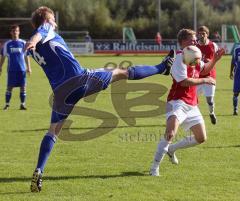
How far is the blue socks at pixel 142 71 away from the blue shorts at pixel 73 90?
1.27ft

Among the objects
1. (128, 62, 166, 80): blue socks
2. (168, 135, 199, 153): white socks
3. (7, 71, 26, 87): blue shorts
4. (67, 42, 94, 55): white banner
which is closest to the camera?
(128, 62, 166, 80): blue socks

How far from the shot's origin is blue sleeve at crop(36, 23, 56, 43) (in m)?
6.48

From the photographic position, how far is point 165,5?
7262 centimetres

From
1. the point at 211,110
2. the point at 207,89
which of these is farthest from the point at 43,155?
the point at 207,89

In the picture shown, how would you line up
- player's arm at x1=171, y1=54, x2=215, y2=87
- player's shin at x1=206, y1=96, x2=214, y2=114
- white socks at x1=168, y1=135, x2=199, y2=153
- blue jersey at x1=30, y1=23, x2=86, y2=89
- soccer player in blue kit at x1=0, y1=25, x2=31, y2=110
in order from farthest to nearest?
soccer player in blue kit at x1=0, y1=25, x2=31, y2=110 → player's shin at x1=206, y1=96, x2=214, y2=114 → white socks at x1=168, y1=135, x2=199, y2=153 → player's arm at x1=171, y1=54, x2=215, y2=87 → blue jersey at x1=30, y1=23, x2=86, y2=89

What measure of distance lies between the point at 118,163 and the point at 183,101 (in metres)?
1.64

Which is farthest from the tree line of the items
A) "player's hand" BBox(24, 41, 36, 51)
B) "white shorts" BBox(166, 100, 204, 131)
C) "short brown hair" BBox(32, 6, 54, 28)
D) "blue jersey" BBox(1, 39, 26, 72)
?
"player's hand" BBox(24, 41, 36, 51)

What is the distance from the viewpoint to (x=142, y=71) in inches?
295

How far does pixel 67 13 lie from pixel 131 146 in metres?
57.7

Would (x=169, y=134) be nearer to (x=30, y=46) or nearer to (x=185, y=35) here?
(x=185, y=35)

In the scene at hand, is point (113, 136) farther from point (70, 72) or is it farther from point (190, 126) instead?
point (70, 72)

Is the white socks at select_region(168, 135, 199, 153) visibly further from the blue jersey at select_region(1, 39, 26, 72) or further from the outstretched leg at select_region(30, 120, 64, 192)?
the blue jersey at select_region(1, 39, 26, 72)

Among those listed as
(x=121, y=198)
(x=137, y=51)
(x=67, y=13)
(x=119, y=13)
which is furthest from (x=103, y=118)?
(x=119, y=13)

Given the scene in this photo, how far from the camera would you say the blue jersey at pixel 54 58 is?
6.62m
